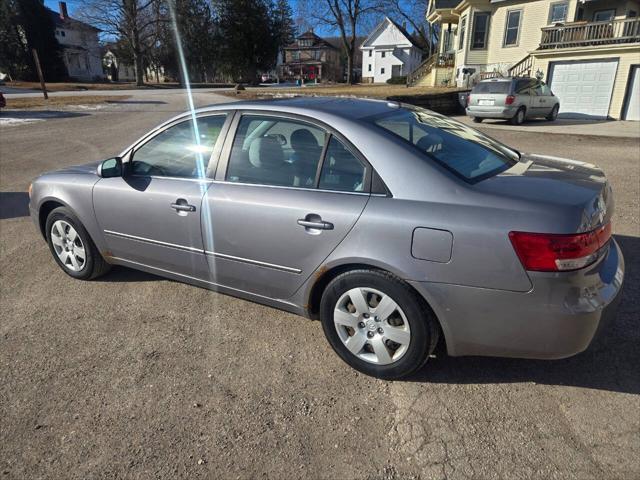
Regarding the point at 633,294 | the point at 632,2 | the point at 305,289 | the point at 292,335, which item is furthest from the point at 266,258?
the point at 632,2

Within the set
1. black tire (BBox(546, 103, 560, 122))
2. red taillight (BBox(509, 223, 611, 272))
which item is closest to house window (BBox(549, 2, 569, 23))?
black tire (BBox(546, 103, 560, 122))

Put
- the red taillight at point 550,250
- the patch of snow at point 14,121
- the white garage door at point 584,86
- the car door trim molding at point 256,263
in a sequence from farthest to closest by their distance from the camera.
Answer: the white garage door at point 584,86 → the patch of snow at point 14,121 → the car door trim molding at point 256,263 → the red taillight at point 550,250

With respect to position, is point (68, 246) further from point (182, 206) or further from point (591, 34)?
point (591, 34)

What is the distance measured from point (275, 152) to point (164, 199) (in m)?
0.93

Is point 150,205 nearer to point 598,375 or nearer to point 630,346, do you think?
point 598,375

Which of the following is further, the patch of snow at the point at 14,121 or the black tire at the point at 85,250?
the patch of snow at the point at 14,121

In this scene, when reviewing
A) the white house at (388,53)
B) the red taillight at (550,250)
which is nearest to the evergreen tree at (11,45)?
the white house at (388,53)

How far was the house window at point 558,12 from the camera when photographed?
74.0 feet

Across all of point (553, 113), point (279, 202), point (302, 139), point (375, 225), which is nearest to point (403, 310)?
point (375, 225)

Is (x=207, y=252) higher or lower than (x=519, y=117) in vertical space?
higher

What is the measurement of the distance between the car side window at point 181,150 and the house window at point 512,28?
2594cm

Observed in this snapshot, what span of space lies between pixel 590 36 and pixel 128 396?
75.1 feet

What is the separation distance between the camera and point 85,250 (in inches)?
157

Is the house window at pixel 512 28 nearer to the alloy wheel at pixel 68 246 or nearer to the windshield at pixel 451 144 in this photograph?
the windshield at pixel 451 144
